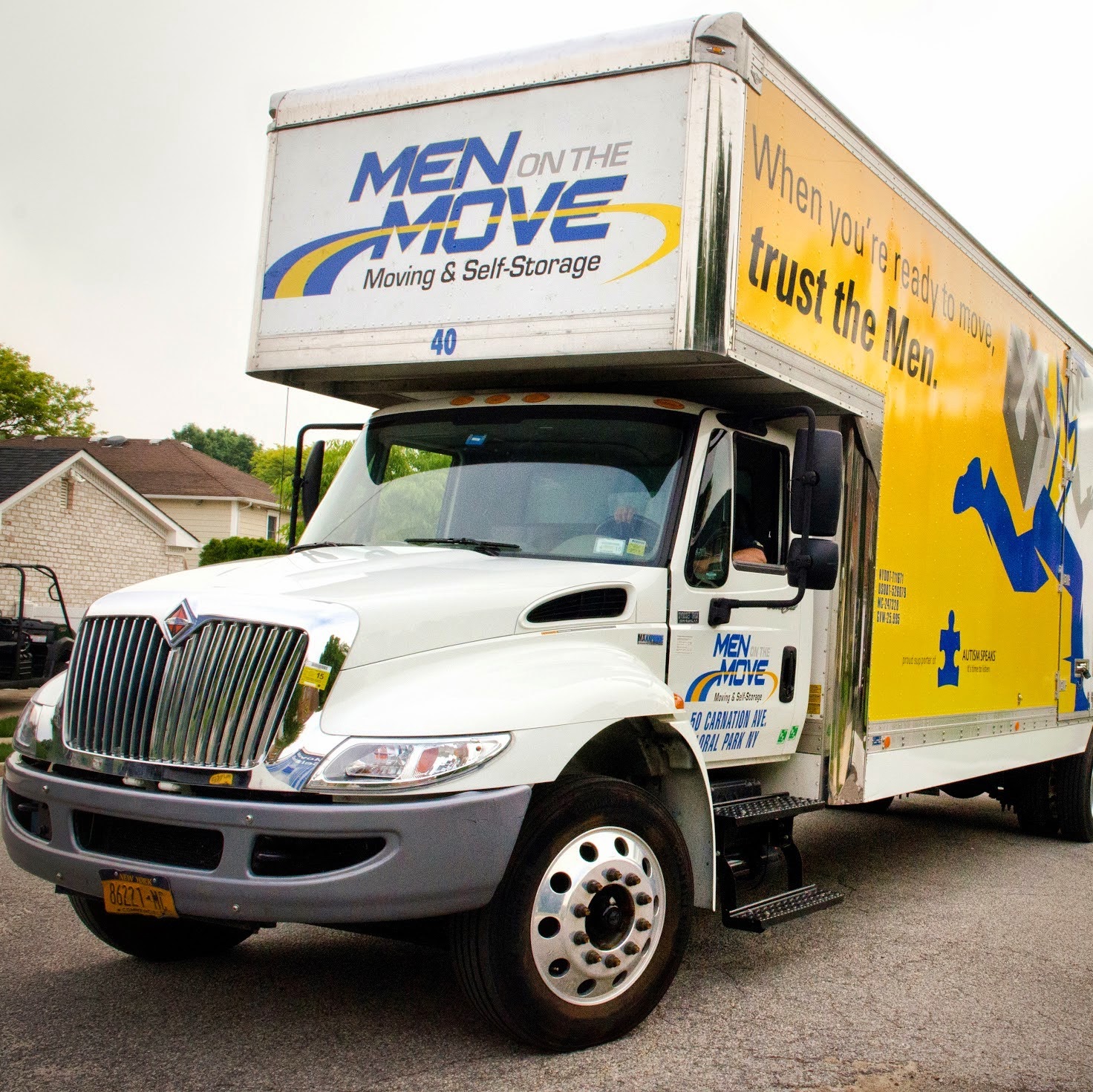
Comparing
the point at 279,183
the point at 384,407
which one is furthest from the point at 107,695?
the point at 279,183

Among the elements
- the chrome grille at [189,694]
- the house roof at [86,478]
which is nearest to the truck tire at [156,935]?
the chrome grille at [189,694]

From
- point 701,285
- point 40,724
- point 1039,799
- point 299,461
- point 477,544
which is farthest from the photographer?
point 1039,799

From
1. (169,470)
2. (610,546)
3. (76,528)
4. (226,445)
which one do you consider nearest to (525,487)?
(610,546)

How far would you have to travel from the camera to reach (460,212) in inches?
218

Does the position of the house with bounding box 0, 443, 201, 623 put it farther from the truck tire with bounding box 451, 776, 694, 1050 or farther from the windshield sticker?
the truck tire with bounding box 451, 776, 694, 1050

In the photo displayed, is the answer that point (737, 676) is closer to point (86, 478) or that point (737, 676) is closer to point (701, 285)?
point (701, 285)

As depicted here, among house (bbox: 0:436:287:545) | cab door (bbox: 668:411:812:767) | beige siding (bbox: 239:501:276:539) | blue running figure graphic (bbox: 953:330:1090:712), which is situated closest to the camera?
cab door (bbox: 668:411:812:767)

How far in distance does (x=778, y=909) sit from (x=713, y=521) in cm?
168

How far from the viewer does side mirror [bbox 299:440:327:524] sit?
664 centimetres

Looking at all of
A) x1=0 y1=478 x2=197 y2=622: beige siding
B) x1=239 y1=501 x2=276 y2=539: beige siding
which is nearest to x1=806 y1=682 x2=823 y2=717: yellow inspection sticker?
x1=0 y1=478 x2=197 y2=622: beige siding

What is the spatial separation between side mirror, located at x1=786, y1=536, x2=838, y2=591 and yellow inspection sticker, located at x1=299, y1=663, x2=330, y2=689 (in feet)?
6.94

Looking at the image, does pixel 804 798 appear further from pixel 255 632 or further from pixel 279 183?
pixel 279 183

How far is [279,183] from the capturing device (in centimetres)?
620

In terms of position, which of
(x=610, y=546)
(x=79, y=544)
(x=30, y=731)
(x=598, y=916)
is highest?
(x=79, y=544)
